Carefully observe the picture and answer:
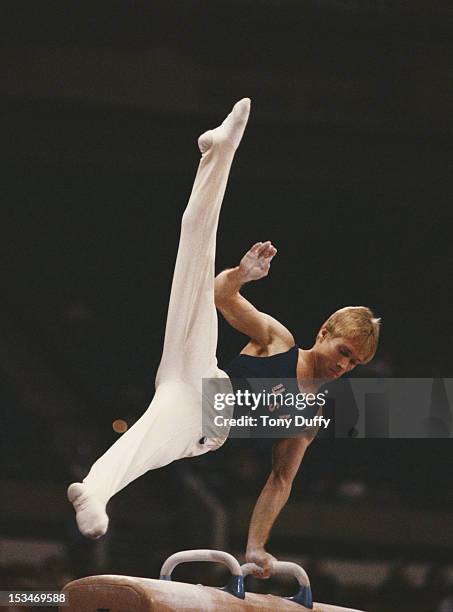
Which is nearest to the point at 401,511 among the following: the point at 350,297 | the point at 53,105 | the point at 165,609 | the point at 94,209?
the point at 350,297

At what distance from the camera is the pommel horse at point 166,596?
12.7 feet

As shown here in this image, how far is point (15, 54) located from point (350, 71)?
3.41m

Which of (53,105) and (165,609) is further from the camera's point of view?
(53,105)

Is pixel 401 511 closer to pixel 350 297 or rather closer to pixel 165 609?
pixel 350 297

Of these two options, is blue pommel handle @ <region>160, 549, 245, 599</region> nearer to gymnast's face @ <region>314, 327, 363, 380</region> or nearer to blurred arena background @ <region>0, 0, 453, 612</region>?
gymnast's face @ <region>314, 327, 363, 380</region>

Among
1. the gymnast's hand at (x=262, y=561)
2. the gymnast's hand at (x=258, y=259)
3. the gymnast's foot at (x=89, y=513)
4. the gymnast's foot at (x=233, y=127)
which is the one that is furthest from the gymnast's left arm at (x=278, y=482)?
the gymnast's foot at (x=233, y=127)

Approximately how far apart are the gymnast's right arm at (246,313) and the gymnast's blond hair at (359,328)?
263 millimetres

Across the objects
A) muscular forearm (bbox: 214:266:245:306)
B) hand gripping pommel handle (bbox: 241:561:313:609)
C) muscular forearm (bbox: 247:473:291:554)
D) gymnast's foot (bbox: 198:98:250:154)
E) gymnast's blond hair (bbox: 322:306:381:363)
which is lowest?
hand gripping pommel handle (bbox: 241:561:313:609)

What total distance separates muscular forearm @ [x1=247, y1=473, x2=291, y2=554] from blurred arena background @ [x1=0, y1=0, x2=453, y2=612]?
433 centimetres

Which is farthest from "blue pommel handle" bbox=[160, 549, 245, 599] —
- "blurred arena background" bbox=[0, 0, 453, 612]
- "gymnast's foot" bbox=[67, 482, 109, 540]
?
"blurred arena background" bbox=[0, 0, 453, 612]

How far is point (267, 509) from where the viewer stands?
5203 mm

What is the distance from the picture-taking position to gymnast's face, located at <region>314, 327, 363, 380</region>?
17.0ft

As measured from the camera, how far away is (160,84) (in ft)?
33.8

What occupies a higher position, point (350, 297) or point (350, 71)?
point (350, 71)
